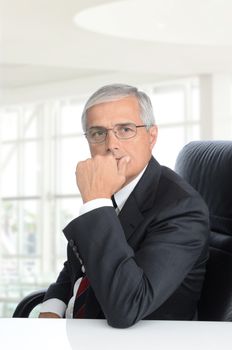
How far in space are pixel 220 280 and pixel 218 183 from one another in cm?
30

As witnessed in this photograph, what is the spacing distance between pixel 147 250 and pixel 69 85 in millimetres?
11464

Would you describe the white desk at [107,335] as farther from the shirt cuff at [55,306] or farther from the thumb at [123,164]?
the shirt cuff at [55,306]

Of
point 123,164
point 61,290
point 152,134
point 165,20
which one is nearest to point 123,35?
point 165,20

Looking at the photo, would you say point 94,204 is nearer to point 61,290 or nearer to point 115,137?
point 115,137

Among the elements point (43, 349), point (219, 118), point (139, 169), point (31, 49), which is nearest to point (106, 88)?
point (139, 169)

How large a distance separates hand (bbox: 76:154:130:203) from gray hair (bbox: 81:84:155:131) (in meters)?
0.16

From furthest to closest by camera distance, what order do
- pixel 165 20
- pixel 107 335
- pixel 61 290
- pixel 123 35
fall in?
pixel 123 35
pixel 165 20
pixel 61 290
pixel 107 335

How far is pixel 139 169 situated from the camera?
6.50 ft

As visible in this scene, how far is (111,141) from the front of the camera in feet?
6.27

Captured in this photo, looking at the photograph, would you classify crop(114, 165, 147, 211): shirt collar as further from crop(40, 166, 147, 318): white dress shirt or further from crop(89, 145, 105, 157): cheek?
crop(89, 145, 105, 157): cheek

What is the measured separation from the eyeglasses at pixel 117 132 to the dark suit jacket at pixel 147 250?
130 millimetres

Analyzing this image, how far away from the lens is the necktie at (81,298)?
195 centimetres

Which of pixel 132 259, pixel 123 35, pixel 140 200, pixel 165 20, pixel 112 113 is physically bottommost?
pixel 132 259

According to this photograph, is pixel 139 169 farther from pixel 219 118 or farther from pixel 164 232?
A: pixel 219 118
